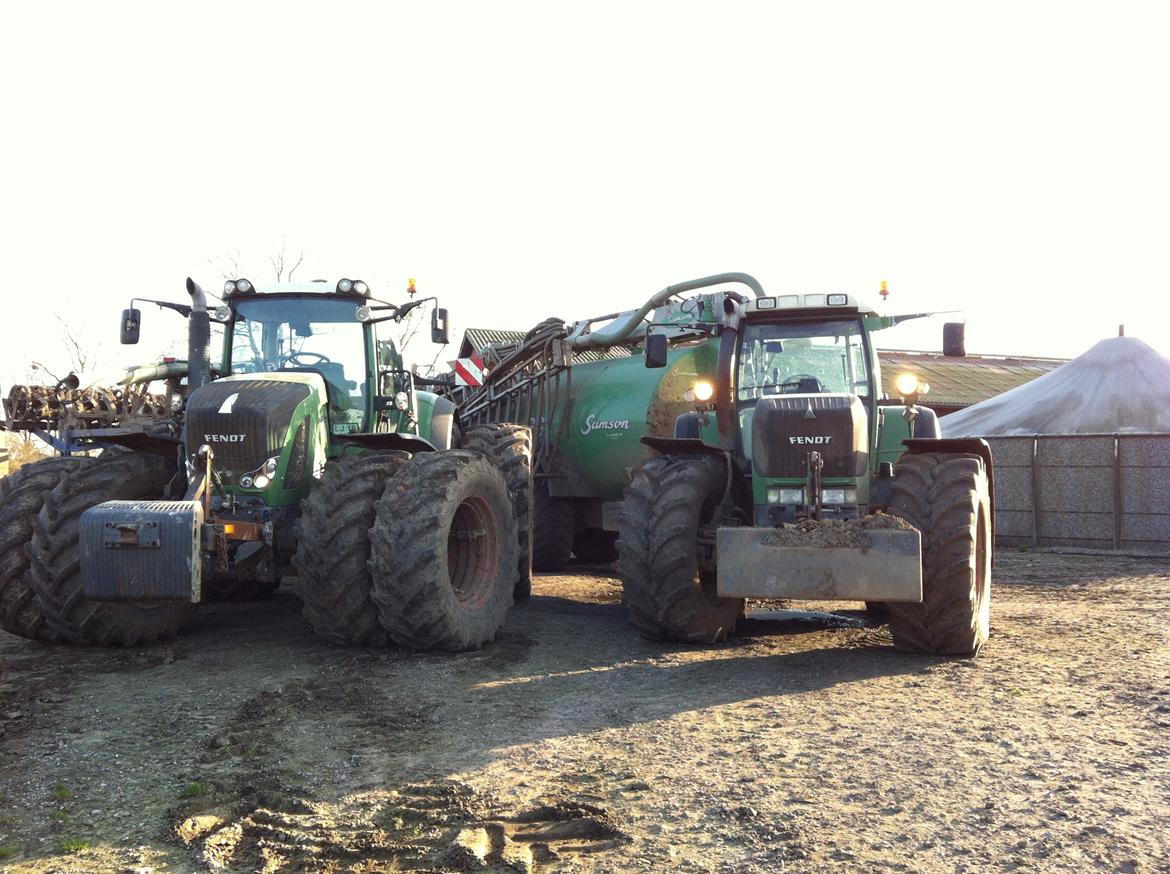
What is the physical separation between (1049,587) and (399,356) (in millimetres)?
7190

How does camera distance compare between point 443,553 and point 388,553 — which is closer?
point 388,553

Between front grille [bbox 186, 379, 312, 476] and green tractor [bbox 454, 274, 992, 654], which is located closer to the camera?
green tractor [bbox 454, 274, 992, 654]

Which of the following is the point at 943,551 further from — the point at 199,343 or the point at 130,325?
the point at 130,325

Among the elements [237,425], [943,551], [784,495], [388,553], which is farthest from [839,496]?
[237,425]

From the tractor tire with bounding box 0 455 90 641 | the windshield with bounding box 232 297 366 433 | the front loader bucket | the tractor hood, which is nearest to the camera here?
the front loader bucket

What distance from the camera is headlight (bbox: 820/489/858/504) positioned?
25.9ft

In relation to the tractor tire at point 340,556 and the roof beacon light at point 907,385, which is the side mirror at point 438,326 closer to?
the tractor tire at point 340,556

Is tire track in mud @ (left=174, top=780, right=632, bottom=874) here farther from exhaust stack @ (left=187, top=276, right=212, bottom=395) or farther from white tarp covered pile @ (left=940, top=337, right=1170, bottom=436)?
white tarp covered pile @ (left=940, top=337, right=1170, bottom=436)

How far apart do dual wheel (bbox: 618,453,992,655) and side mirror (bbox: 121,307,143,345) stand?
395cm

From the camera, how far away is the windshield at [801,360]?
8750 millimetres

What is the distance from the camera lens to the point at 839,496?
791 cm

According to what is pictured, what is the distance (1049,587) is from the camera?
1206cm

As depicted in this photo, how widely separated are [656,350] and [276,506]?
3.14 m

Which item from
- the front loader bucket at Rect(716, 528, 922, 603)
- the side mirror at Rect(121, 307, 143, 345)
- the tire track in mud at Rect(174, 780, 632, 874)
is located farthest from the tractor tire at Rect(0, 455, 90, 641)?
the front loader bucket at Rect(716, 528, 922, 603)
